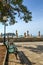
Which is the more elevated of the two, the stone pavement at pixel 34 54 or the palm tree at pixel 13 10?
the palm tree at pixel 13 10

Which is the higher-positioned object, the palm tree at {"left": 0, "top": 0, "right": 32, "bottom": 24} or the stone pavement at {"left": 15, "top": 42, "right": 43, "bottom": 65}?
the palm tree at {"left": 0, "top": 0, "right": 32, "bottom": 24}

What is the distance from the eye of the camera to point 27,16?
919 inches

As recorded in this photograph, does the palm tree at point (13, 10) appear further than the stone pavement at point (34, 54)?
Yes

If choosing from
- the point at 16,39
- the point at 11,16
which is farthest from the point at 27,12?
the point at 16,39

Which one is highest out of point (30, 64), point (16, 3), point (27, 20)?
point (16, 3)

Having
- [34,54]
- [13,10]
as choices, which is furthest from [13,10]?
[34,54]

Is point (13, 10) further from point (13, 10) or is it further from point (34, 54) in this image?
point (34, 54)

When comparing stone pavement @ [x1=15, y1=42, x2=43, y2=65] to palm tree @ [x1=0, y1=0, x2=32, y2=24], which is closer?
stone pavement @ [x1=15, y1=42, x2=43, y2=65]

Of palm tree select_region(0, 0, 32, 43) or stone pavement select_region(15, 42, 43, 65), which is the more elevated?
palm tree select_region(0, 0, 32, 43)

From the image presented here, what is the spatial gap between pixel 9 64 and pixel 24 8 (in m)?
13.5

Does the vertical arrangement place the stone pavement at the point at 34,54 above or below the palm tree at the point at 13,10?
below

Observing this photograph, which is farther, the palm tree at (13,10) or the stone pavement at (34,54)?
the palm tree at (13,10)

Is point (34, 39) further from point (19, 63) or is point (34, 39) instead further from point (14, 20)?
point (19, 63)

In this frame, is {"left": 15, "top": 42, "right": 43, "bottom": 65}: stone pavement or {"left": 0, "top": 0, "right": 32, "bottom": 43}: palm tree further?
{"left": 0, "top": 0, "right": 32, "bottom": 43}: palm tree
